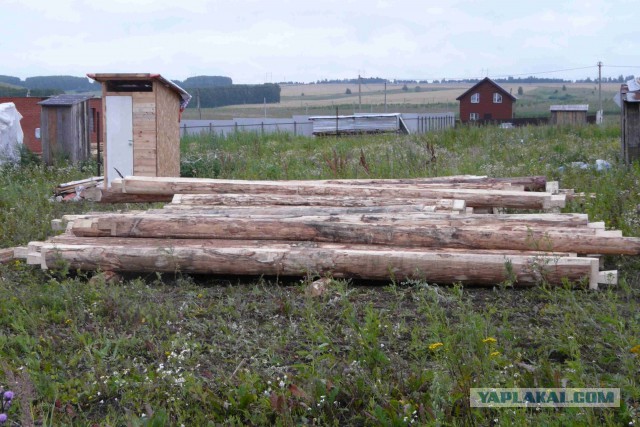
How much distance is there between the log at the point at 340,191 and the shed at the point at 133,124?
4079 millimetres

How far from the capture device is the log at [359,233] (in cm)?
672

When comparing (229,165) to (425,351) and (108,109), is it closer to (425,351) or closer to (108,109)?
(108,109)

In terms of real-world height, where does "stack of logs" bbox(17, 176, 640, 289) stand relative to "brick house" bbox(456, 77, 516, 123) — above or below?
below

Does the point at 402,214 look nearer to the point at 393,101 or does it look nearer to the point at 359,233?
the point at 359,233

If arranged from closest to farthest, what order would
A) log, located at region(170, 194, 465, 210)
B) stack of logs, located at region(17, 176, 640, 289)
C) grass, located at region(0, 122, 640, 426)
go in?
grass, located at region(0, 122, 640, 426) < stack of logs, located at region(17, 176, 640, 289) < log, located at region(170, 194, 465, 210)

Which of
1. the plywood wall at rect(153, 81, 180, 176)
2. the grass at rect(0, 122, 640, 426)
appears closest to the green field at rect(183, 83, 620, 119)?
the plywood wall at rect(153, 81, 180, 176)

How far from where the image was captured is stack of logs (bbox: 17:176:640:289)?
6496 millimetres

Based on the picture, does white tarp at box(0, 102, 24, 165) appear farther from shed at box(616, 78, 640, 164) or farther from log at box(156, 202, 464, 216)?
shed at box(616, 78, 640, 164)

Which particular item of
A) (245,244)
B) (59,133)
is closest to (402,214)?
(245,244)

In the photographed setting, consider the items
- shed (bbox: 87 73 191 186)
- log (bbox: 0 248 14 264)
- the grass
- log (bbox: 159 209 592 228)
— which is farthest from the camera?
shed (bbox: 87 73 191 186)

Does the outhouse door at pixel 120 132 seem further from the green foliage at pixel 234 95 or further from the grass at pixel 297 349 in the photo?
the green foliage at pixel 234 95

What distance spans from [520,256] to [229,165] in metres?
10.1

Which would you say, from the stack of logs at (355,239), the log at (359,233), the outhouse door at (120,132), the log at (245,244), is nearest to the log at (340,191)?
the stack of logs at (355,239)

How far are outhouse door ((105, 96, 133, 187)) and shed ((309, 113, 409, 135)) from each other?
76.2 ft
